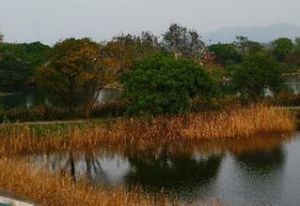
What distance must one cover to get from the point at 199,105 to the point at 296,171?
914 cm

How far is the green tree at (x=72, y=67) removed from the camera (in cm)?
2653

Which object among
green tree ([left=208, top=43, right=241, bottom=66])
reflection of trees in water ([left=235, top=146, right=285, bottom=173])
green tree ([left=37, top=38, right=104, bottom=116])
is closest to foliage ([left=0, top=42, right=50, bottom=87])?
green tree ([left=37, top=38, right=104, bottom=116])

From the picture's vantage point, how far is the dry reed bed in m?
21.1

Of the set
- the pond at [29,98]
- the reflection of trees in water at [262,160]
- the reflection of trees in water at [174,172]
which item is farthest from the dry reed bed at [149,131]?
the pond at [29,98]

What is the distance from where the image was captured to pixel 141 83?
24016 mm

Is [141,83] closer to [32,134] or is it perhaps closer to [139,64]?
[139,64]

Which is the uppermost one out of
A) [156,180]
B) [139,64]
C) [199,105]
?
[139,64]

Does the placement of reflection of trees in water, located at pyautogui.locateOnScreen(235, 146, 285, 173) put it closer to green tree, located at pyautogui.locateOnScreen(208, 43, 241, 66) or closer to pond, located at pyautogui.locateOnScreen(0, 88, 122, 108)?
pond, located at pyautogui.locateOnScreen(0, 88, 122, 108)

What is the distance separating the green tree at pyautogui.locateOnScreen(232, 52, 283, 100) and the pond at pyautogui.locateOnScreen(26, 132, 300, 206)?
19.3 feet

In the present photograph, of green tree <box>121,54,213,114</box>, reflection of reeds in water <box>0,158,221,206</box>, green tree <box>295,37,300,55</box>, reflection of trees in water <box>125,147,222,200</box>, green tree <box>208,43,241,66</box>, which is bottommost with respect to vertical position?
reflection of trees in water <box>125,147,222,200</box>

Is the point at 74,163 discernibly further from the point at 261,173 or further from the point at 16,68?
the point at 16,68

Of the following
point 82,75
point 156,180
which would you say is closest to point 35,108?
point 82,75

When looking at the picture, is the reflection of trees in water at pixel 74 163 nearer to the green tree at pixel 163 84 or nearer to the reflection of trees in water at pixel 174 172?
the reflection of trees in water at pixel 174 172

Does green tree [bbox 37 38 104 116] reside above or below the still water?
above
